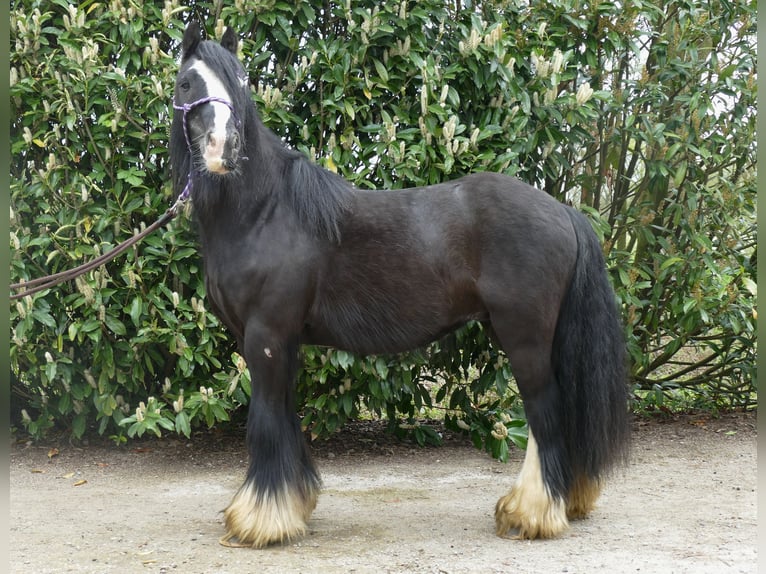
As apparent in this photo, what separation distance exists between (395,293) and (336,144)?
1.78 m

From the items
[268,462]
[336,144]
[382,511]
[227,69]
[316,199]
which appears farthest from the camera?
[336,144]

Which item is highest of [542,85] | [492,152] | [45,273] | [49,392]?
[542,85]

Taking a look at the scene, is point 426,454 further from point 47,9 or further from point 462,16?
point 47,9

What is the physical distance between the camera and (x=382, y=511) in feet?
14.9

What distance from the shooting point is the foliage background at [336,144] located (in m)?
5.14

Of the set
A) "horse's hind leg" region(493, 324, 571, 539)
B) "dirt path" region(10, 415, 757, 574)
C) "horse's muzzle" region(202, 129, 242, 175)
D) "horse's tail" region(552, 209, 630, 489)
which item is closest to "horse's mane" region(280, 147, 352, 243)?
"horse's muzzle" region(202, 129, 242, 175)

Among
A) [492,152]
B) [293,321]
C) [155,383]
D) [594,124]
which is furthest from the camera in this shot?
[594,124]

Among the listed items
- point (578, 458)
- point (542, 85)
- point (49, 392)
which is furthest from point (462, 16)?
point (49, 392)

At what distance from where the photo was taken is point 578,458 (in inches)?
159

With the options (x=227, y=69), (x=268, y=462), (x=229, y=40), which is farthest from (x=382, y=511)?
(x=229, y=40)

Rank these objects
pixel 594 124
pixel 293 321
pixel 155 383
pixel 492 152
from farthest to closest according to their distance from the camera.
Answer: pixel 594 124
pixel 155 383
pixel 492 152
pixel 293 321

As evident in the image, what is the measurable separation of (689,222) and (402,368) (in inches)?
98.0

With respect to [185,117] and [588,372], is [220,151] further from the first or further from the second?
[588,372]

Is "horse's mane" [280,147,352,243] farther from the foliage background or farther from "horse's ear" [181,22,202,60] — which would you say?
the foliage background
